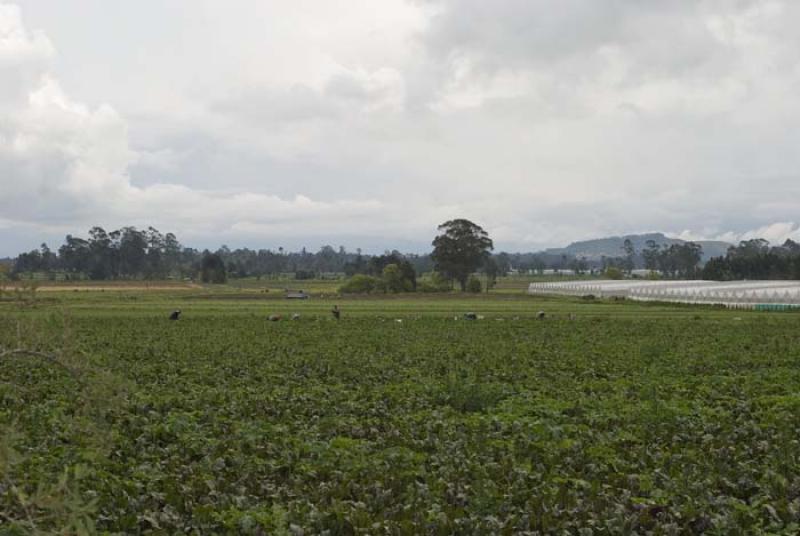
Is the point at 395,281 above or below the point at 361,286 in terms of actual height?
above

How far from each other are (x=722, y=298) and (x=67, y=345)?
72299 mm

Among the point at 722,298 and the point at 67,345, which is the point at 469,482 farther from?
the point at 722,298

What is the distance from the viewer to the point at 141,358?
25906mm

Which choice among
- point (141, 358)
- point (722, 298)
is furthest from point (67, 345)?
point (722, 298)

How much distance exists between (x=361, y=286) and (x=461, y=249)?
2040cm

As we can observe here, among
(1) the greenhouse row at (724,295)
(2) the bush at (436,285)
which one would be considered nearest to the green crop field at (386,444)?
(1) the greenhouse row at (724,295)

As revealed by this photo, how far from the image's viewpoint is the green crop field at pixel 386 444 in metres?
7.51

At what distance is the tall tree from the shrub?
1562 centimetres

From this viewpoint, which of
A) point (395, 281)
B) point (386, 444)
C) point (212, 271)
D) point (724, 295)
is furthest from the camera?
point (212, 271)

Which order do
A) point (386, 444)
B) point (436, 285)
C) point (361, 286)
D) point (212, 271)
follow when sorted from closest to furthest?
point (386, 444)
point (361, 286)
point (436, 285)
point (212, 271)

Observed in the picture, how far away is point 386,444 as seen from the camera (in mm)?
12117

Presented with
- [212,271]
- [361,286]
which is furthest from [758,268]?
[212,271]

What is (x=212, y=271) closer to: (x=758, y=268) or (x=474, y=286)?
(x=474, y=286)

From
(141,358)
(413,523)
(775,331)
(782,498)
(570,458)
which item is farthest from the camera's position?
(775,331)
